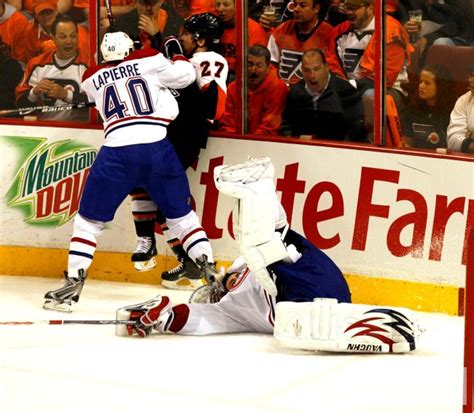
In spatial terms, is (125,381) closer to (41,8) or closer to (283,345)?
(283,345)

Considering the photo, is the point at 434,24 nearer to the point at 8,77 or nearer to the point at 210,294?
the point at 210,294

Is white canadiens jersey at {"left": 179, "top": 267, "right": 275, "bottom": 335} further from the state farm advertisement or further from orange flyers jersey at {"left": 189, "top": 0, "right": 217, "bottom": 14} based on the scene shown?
orange flyers jersey at {"left": 189, "top": 0, "right": 217, "bottom": 14}

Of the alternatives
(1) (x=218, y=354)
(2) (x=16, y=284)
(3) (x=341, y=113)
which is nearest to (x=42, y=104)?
(2) (x=16, y=284)

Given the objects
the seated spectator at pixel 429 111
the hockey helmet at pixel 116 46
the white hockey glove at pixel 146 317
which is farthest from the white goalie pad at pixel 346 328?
the hockey helmet at pixel 116 46

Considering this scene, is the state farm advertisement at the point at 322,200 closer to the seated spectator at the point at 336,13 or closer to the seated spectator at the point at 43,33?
the seated spectator at the point at 43,33

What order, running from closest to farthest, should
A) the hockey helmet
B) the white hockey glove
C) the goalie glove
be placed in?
the white hockey glove, the goalie glove, the hockey helmet

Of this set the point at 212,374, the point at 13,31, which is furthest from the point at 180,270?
the point at 212,374

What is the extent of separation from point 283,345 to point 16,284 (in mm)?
1941

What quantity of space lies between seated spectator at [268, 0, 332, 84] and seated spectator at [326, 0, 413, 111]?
75 millimetres

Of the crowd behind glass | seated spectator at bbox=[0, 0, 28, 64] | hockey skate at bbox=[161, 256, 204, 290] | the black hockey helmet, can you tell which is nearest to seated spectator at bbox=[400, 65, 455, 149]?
the crowd behind glass

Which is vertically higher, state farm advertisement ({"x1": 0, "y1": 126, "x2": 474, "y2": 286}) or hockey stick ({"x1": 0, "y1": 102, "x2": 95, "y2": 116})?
hockey stick ({"x1": 0, "y1": 102, "x2": 95, "y2": 116})

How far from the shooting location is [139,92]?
6172 millimetres

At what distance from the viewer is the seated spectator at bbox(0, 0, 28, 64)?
271 inches

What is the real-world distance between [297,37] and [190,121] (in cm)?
64
